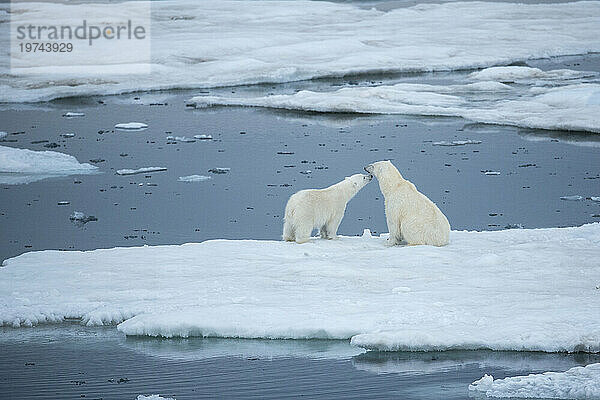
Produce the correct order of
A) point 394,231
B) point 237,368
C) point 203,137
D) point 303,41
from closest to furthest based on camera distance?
point 237,368, point 394,231, point 203,137, point 303,41

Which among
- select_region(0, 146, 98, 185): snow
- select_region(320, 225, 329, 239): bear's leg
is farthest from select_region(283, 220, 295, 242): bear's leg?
select_region(0, 146, 98, 185): snow

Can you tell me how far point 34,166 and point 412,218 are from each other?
17.8ft

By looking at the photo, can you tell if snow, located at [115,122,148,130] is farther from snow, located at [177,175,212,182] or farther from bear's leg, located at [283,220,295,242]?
bear's leg, located at [283,220,295,242]

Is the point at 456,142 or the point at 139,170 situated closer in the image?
the point at 139,170

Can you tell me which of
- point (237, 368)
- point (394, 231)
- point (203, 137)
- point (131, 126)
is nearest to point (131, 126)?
point (131, 126)

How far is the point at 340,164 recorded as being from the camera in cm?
1107

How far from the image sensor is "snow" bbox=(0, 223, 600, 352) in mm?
5199

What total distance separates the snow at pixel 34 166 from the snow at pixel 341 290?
3.87 m

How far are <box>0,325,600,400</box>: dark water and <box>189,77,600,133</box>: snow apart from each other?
A: 8.29 metres

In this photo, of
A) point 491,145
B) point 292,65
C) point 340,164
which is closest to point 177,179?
point 340,164

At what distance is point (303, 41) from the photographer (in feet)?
67.5

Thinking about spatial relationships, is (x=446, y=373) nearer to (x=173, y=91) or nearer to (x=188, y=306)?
(x=188, y=306)

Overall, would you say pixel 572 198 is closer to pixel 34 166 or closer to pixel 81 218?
pixel 81 218

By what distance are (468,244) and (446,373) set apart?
245cm
